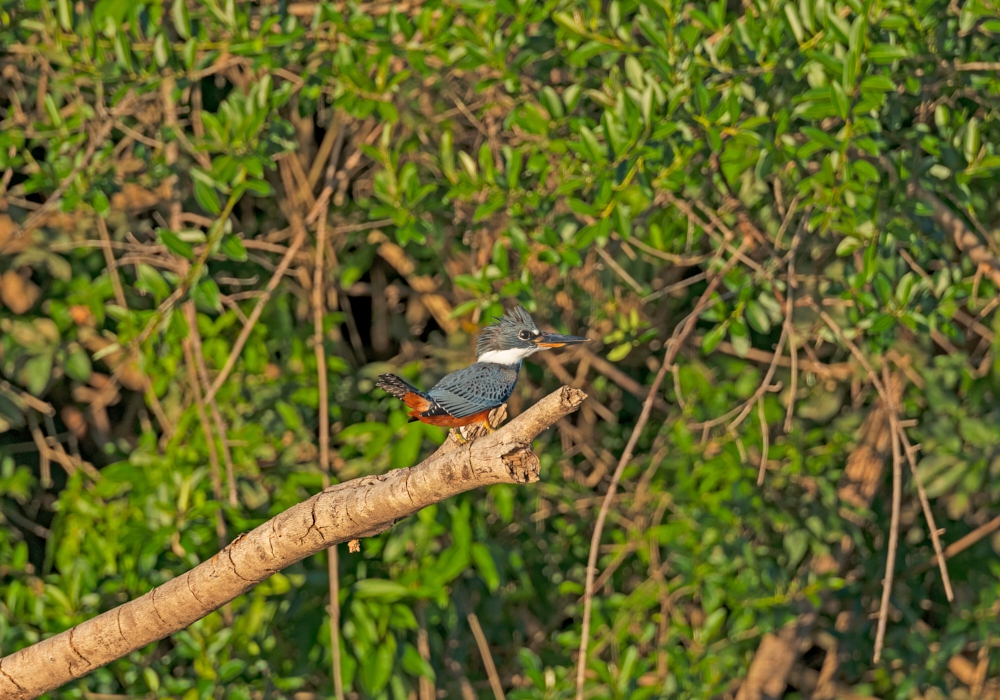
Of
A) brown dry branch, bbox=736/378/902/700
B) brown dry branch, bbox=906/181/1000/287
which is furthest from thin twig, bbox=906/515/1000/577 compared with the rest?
brown dry branch, bbox=906/181/1000/287

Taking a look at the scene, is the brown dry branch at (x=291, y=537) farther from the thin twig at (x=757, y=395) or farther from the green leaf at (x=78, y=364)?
the green leaf at (x=78, y=364)

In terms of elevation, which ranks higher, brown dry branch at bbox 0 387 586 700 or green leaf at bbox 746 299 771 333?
brown dry branch at bbox 0 387 586 700

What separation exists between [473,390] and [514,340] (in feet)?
1.36

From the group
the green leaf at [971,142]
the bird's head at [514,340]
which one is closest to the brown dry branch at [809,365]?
the green leaf at [971,142]

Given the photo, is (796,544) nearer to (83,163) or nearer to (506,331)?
(506,331)

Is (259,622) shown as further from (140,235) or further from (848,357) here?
(848,357)

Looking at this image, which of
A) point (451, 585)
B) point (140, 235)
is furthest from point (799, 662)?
point (140, 235)

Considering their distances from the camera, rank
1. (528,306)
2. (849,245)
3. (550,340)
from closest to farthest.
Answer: (550,340) → (849,245) → (528,306)

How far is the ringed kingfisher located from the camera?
6.71 ft

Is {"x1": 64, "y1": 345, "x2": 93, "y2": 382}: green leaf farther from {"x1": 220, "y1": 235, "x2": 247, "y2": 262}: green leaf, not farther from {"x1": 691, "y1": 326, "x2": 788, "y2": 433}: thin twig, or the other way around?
{"x1": 691, "y1": 326, "x2": 788, "y2": 433}: thin twig

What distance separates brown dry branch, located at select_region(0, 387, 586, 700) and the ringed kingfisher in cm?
24

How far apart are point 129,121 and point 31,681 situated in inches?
79.4

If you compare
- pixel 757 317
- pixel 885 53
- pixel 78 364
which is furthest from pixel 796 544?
pixel 78 364

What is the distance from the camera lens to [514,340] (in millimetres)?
2512
